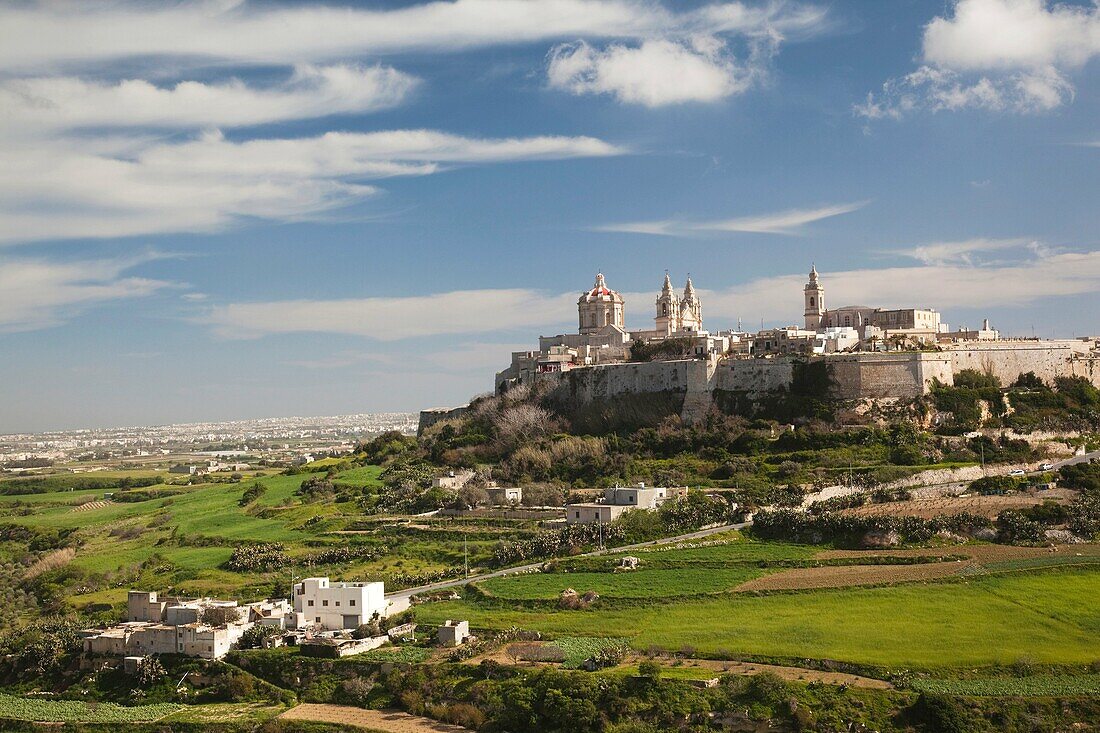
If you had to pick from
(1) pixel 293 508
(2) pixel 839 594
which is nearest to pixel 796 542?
(2) pixel 839 594

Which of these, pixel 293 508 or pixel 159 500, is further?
pixel 159 500

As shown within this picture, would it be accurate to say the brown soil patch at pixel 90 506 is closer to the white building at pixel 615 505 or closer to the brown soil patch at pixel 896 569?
the white building at pixel 615 505

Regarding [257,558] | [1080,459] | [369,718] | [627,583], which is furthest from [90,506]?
[1080,459]

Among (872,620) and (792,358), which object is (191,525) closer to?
(792,358)

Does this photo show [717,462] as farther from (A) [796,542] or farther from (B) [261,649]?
(B) [261,649]

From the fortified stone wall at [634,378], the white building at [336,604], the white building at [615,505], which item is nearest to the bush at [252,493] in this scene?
the fortified stone wall at [634,378]

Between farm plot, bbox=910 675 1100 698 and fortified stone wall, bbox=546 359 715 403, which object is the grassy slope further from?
farm plot, bbox=910 675 1100 698
